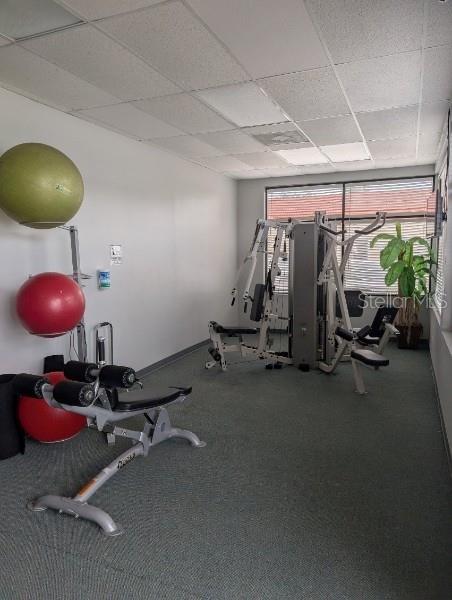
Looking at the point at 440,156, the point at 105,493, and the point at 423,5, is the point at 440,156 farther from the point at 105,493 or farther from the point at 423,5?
the point at 105,493

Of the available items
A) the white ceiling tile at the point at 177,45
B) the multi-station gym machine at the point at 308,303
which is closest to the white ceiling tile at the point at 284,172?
the multi-station gym machine at the point at 308,303

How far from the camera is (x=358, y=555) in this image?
195 centimetres

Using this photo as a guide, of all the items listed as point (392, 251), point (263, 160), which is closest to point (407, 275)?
point (392, 251)

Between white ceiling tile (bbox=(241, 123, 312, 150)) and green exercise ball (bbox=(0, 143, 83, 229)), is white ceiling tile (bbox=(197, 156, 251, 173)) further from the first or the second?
green exercise ball (bbox=(0, 143, 83, 229))

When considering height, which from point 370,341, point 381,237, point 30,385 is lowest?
point 370,341

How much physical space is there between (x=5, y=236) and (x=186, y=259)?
272cm

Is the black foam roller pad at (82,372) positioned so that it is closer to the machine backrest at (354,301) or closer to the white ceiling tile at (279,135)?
the white ceiling tile at (279,135)

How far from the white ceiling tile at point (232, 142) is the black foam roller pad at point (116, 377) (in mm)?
2775

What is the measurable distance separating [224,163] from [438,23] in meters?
3.71

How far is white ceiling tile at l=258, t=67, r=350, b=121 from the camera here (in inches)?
115

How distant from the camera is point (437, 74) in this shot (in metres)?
2.85

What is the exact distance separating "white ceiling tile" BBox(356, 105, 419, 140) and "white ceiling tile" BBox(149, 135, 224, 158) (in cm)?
169

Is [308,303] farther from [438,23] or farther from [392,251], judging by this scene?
[438,23]

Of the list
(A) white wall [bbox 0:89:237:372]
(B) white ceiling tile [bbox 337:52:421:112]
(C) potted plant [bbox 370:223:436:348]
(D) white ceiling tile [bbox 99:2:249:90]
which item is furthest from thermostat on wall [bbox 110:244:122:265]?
(C) potted plant [bbox 370:223:436:348]
